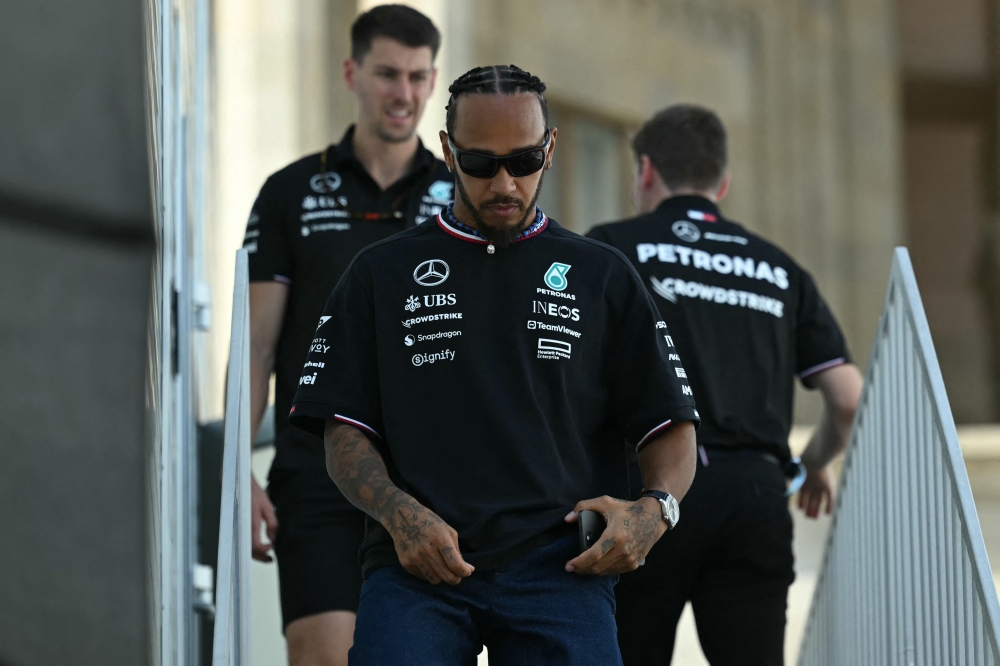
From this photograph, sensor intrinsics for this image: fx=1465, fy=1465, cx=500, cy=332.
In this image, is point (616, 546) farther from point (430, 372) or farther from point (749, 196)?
point (749, 196)

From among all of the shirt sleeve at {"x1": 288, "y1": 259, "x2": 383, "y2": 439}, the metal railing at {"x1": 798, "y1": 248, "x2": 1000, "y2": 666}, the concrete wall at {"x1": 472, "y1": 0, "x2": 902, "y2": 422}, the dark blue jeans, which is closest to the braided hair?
the shirt sleeve at {"x1": 288, "y1": 259, "x2": 383, "y2": 439}

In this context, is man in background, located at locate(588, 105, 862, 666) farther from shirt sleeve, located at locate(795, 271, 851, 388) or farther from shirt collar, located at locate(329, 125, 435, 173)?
shirt collar, located at locate(329, 125, 435, 173)

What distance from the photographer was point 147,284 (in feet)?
8.73

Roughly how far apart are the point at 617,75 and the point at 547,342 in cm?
921

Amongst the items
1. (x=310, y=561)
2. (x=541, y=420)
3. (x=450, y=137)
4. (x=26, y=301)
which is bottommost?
(x=310, y=561)

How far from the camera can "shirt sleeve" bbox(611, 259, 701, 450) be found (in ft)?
8.96

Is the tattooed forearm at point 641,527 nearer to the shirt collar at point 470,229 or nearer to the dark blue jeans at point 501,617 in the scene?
the dark blue jeans at point 501,617

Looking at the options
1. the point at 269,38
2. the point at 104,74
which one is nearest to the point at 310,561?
the point at 104,74

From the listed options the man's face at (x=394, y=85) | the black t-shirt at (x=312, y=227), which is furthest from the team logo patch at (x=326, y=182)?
the man's face at (x=394, y=85)

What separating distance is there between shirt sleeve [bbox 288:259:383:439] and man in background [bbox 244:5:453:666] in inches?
41.5

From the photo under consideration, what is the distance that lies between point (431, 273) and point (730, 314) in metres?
1.44

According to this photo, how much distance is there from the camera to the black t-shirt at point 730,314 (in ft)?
12.8

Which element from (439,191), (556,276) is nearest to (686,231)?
(439,191)

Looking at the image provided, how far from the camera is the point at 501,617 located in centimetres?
258
